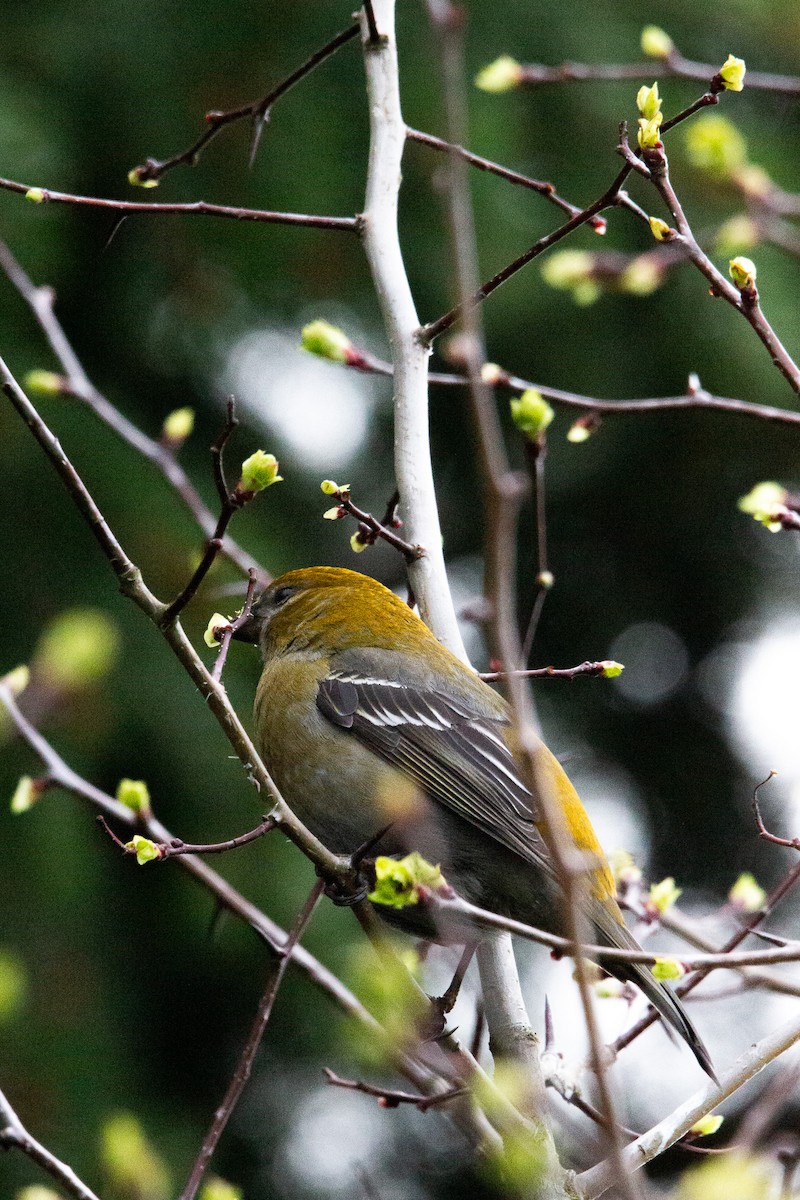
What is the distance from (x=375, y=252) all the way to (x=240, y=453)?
3.06 m

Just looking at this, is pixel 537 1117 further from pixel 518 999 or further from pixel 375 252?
pixel 375 252

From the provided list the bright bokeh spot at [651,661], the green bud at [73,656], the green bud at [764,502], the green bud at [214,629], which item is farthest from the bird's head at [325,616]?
the bright bokeh spot at [651,661]

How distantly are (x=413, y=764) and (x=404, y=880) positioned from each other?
1.65 m

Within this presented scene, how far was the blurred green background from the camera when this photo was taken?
224 inches

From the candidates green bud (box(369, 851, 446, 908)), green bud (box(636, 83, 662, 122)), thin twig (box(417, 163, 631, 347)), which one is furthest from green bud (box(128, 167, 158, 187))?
green bud (box(369, 851, 446, 908))

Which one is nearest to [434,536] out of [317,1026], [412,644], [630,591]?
[412,644]

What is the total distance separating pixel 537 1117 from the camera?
2.89 metres

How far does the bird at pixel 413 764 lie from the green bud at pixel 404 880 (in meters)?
1.01

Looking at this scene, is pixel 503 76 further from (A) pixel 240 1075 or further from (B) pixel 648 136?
(A) pixel 240 1075

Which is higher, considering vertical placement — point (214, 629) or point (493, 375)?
point (493, 375)

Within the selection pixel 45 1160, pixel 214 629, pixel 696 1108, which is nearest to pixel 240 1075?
pixel 45 1160

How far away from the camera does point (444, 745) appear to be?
398cm

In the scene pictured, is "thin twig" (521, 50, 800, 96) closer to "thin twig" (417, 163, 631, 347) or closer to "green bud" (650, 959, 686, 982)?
"thin twig" (417, 163, 631, 347)

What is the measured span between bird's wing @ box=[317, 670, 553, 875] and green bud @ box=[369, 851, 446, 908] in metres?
1.38
